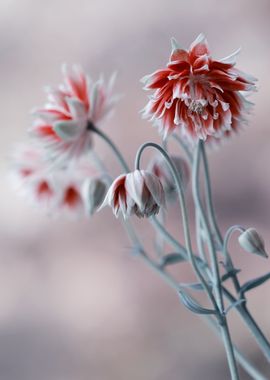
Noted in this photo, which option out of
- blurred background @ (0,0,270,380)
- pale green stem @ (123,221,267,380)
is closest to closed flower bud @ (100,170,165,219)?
pale green stem @ (123,221,267,380)

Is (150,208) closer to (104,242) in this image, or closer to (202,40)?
(202,40)

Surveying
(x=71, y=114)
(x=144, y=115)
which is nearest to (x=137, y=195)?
A: (x=144, y=115)

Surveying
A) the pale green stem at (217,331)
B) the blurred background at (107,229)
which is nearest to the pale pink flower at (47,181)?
the pale green stem at (217,331)

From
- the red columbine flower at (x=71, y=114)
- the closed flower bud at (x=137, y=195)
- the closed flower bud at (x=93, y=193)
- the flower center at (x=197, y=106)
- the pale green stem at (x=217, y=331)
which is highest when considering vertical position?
the red columbine flower at (x=71, y=114)

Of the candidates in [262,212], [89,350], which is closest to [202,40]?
[262,212]

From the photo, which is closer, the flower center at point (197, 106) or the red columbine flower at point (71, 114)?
the flower center at point (197, 106)

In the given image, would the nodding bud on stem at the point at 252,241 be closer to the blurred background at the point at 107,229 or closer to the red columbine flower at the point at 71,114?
the red columbine flower at the point at 71,114

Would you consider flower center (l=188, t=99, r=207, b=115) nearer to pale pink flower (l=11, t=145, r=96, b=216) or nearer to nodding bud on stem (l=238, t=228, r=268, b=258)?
nodding bud on stem (l=238, t=228, r=268, b=258)
